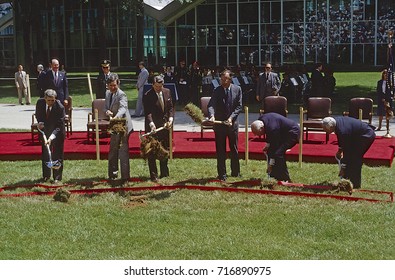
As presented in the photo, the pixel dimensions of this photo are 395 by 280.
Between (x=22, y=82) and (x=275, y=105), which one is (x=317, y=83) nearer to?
(x=275, y=105)

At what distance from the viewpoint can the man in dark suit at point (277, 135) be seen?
10.8 m

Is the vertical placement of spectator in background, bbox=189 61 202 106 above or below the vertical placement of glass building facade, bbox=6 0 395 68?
below

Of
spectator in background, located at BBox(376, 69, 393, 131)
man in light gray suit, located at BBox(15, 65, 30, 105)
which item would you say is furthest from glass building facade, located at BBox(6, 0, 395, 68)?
spectator in background, located at BBox(376, 69, 393, 131)

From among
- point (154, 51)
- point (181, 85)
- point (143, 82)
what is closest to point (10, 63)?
point (154, 51)

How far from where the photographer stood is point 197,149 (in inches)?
575

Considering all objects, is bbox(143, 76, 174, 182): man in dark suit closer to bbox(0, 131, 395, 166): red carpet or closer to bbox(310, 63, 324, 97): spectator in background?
bbox(0, 131, 395, 166): red carpet

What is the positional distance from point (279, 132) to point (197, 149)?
392 centimetres

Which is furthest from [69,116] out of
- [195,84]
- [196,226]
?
[195,84]

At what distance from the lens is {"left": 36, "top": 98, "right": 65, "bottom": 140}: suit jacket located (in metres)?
11.6

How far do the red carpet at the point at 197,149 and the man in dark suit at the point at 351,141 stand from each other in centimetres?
241

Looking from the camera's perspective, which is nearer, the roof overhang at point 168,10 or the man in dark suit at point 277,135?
the man in dark suit at point 277,135

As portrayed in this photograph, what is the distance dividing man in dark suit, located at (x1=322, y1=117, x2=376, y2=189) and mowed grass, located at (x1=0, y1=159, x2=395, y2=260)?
61 centimetres

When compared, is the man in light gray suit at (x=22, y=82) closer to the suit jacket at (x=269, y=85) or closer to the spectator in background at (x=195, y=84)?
the spectator in background at (x=195, y=84)

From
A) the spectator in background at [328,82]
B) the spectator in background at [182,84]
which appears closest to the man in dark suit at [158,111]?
the spectator in background at [182,84]
